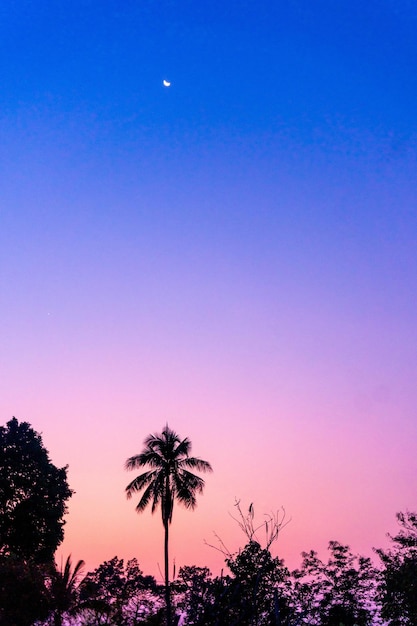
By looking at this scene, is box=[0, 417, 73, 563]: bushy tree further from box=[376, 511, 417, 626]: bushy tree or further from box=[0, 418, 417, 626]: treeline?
box=[376, 511, 417, 626]: bushy tree

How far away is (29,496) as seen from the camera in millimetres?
44906

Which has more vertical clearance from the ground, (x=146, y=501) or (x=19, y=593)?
(x=146, y=501)

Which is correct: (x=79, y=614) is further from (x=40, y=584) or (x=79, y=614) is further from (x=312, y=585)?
(x=312, y=585)

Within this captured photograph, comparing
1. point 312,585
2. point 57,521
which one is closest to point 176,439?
point 57,521

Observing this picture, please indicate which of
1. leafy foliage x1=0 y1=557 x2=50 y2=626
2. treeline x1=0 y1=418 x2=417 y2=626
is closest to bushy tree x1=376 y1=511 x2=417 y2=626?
treeline x1=0 y1=418 x2=417 y2=626

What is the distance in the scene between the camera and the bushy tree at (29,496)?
Result: 43750 millimetres

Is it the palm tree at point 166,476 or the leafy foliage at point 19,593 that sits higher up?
the palm tree at point 166,476

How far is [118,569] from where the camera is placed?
5647 centimetres

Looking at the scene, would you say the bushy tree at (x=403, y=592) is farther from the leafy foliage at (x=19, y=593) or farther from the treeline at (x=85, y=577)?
the leafy foliage at (x=19, y=593)

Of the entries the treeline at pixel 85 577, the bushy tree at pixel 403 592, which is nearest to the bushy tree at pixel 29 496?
the treeline at pixel 85 577

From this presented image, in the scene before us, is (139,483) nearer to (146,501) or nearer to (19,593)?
(146,501)

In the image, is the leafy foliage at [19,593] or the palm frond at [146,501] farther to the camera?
the palm frond at [146,501]

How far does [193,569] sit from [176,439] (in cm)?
1763

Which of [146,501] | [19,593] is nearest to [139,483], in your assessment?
[146,501]
